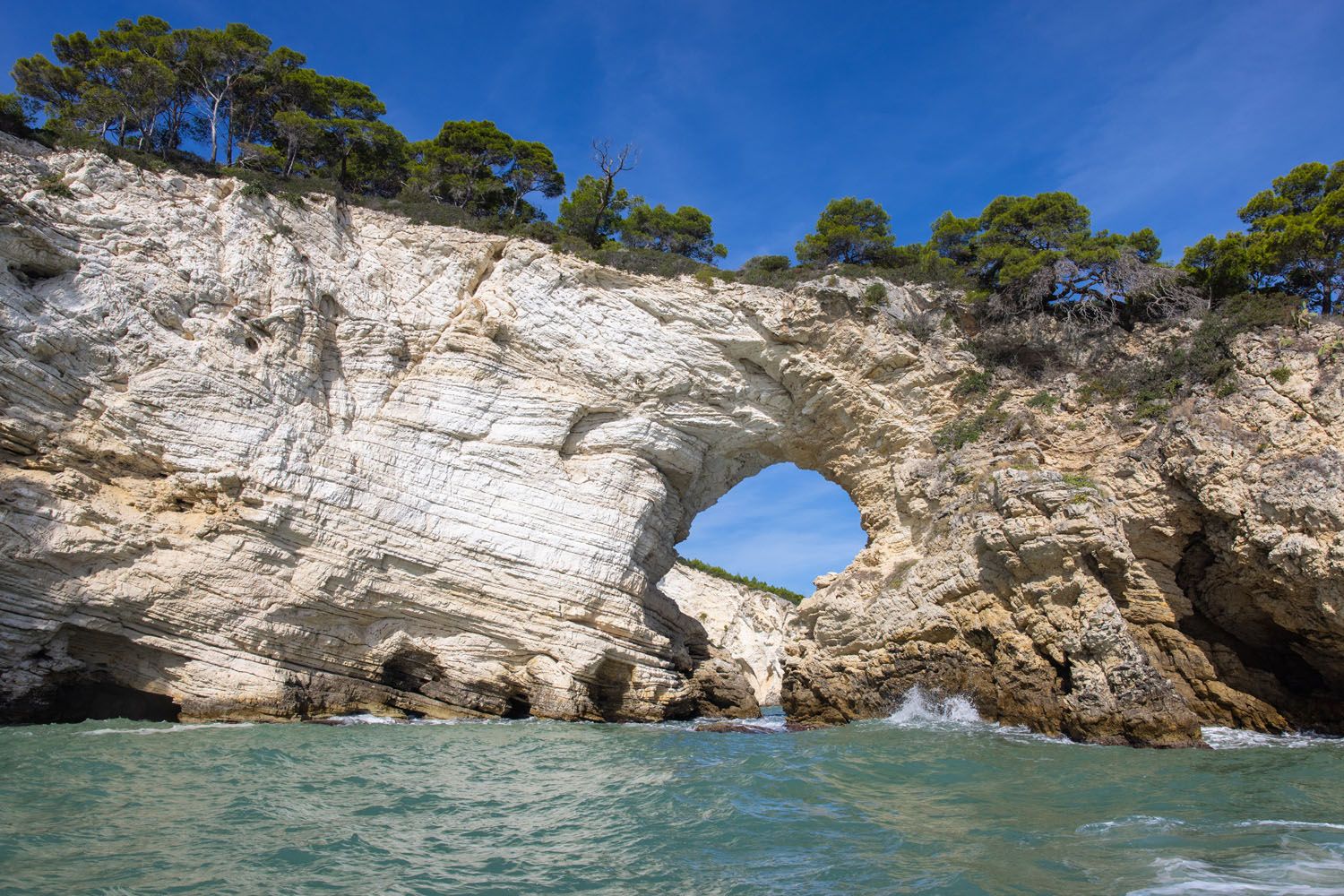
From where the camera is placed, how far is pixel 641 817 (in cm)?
748

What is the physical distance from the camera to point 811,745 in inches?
515

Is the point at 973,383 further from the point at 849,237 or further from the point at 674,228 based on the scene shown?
the point at 674,228

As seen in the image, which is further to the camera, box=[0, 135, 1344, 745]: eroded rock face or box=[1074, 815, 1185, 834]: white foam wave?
box=[0, 135, 1344, 745]: eroded rock face

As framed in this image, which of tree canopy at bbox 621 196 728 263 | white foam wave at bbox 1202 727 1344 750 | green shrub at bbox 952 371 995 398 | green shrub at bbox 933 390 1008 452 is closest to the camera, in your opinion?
white foam wave at bbox 1202 727 1344 750

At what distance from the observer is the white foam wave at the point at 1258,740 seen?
43.3ft

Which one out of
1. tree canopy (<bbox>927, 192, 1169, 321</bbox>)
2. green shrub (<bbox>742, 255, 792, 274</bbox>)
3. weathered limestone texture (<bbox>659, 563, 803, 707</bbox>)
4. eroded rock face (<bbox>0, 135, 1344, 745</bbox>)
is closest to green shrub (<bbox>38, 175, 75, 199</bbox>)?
eroded rock face (<bbox>0, 135, 1344, 745</bbox>)

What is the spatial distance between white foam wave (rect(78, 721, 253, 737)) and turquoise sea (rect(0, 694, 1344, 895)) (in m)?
0.12

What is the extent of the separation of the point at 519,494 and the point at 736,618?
26180mm

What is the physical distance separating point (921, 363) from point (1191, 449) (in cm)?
725

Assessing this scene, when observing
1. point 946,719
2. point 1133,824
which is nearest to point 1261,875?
point 1133,824

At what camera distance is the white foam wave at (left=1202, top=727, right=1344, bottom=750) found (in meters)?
13.2

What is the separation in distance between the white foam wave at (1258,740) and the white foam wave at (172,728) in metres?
17.3

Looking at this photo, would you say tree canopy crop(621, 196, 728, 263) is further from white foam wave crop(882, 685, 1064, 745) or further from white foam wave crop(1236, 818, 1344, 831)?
white foam wave crop(1236, 818, 1344, 831)

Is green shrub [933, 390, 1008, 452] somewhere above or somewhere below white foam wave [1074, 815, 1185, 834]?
above
